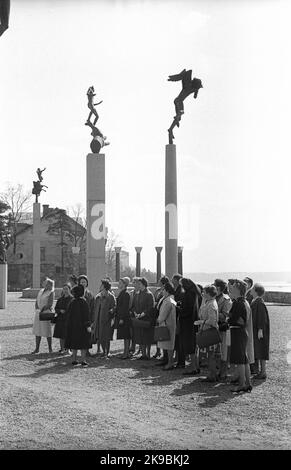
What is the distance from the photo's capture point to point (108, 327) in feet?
38.0

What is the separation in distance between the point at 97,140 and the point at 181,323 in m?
11.4

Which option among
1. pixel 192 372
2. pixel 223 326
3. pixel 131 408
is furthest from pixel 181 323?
pixel 131 408

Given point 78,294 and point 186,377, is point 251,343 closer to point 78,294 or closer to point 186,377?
point 186,377

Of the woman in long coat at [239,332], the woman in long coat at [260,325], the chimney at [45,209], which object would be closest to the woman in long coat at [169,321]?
the woman in long coat at [260,325]

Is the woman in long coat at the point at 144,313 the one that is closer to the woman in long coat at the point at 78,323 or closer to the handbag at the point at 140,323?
the handbag at the point at 140,323

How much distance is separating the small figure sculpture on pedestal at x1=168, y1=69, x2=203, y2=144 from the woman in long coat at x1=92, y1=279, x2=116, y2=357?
28.8ft

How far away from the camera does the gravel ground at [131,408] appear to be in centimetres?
579

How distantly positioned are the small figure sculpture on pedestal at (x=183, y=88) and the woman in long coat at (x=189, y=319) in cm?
967

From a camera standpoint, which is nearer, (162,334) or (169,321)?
(162,334)

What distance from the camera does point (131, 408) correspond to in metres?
7.31

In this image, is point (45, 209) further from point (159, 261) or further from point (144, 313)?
point (144, 313)

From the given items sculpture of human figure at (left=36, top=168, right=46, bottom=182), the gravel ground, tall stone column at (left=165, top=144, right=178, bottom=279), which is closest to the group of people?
the gravel ground

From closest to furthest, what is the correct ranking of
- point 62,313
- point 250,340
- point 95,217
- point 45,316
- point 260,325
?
point 250,340, point 260,325, point 45,316, point 62,313, point 95,217
